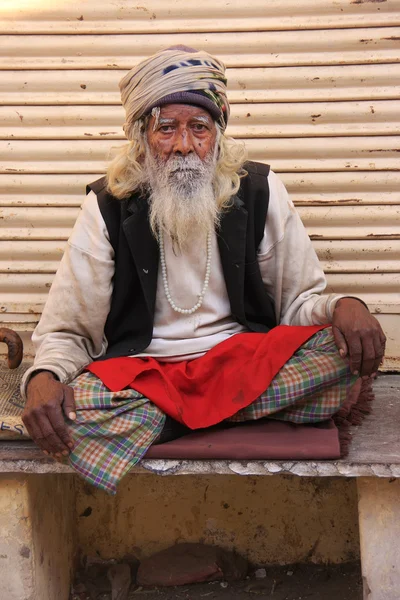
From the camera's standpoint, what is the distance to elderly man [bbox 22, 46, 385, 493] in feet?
9.37

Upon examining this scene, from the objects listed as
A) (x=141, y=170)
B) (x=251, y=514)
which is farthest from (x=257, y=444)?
(x=141, y=170)

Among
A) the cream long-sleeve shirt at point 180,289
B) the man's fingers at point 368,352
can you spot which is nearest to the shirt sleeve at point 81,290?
the cream long-sleeve shirt at point 180,289

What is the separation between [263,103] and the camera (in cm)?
379

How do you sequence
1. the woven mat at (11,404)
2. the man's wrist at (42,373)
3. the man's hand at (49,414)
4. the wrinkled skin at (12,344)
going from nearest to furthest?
1. the man's hand at (49,414)
2. the man's wrist at (42,373)
3. the woven mat at (11,404)
4. the wrinkled skin at (12,344)

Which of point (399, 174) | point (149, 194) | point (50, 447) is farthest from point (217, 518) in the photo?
point (399, 174)

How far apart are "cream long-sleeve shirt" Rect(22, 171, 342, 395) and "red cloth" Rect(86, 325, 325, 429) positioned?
16 cm

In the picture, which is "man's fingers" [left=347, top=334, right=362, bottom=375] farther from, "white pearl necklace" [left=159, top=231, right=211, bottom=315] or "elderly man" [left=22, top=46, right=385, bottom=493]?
"white pearl necklace" [left=159, top=231, right=211, bottom=315]

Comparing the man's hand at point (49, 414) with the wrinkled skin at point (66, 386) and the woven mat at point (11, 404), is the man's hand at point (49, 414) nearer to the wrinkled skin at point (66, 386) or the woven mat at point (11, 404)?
the wrinkled skin at point (66, 386)

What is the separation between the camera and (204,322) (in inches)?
128

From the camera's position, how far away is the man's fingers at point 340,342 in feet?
9.07

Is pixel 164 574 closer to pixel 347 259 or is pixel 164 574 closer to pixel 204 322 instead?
pixel 204 322

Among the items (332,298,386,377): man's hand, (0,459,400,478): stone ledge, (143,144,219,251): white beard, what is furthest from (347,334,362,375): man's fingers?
(143,144,219,251): white beard

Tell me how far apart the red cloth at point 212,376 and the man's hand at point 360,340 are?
8.0 inches

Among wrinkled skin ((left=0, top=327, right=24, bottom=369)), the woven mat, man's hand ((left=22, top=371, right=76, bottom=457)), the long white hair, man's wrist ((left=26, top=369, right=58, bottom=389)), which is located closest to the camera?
man's hand ((left=22, top=371, right=76, bottom=457))
